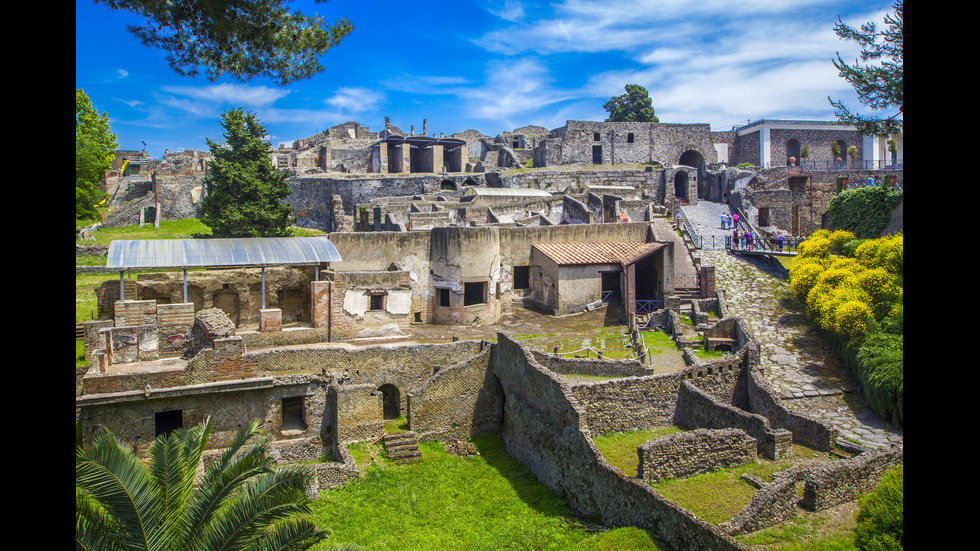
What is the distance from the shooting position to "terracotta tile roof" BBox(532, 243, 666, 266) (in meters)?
25.9

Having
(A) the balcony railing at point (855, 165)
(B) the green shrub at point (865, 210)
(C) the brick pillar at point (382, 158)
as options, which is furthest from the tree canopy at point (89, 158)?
(A) the balcony railing at point (855, 165)

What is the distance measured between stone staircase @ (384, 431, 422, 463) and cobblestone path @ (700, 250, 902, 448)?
888 centimetres

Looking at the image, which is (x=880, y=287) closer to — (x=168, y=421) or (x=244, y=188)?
(x=168, y=421)

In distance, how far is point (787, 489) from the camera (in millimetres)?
10914

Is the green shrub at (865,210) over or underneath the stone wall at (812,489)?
over

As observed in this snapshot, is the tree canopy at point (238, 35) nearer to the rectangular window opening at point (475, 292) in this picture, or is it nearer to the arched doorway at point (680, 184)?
Result: the rectangular window opening at point (475, 292)

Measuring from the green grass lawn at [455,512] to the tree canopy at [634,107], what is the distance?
48.8 m

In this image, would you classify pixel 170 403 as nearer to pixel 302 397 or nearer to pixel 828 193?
pixel 302 397

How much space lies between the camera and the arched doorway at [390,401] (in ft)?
63.9

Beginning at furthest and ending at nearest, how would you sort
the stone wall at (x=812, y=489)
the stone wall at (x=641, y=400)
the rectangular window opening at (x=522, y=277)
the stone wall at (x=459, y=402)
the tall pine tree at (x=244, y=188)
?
the tall pine tree at (x=244, y=188) < the rectangular window opening at (x=522, y=277) < the stone wall at (x=459, y=402) < the stone wall at (x=641, y=400) < the stone wall at (x=812, y=489)

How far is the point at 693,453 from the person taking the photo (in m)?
12.6

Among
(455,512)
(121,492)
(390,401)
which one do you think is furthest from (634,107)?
(121,492)

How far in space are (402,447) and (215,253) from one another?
26.7 feet
